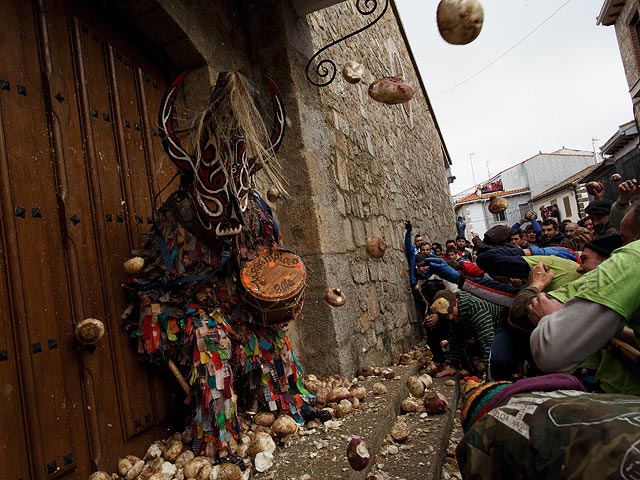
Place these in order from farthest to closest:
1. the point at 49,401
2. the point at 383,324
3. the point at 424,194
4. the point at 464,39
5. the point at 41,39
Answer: the point at 424,194
the point at 383,324
the point at 464,39
the point at 41,39
the point at 49,401

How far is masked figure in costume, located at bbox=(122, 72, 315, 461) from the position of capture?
2068 millimetres

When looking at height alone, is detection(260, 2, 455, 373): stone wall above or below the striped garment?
above

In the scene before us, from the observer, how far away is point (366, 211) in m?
4.55

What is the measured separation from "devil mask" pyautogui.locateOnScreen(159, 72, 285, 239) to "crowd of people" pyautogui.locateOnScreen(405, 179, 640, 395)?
52.7 inches

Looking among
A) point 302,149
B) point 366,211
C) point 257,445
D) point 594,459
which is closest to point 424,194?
point 366,211

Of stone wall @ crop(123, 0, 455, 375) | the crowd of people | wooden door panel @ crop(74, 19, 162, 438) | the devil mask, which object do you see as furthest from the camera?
stone wall @ crop(123, 0, 455, 375)

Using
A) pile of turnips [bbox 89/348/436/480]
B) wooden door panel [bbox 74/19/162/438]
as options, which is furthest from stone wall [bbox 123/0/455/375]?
wooden door panel [bbox 74/19/162/438]

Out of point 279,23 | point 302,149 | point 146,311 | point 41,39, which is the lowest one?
point 146,311

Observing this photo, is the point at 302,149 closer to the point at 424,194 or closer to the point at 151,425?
the point at 151,425

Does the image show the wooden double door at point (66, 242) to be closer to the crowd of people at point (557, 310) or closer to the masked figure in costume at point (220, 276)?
the masked figure in costume at point (220, 276)

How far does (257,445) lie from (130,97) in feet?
6.72

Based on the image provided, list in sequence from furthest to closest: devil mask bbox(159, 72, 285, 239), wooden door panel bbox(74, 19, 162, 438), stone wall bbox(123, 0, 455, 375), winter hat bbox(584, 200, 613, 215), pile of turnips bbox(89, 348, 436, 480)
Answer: winter hat bbox(584, 200, 613, 215), stone wall bbox(123, 0, 455, 375), wooden door panel bbox(74, 19, 162, 438), devil mask bbox(159, 72, 285, 239), pile of turnips bbox(89, 348, 436, 480)

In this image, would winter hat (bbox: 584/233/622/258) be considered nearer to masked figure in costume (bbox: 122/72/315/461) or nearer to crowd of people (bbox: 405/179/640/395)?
crowd of people (bbox: 405/179/640/395)

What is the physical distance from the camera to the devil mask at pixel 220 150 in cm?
205
